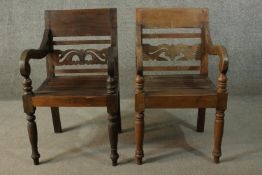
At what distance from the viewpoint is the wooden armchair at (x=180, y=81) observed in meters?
2.03

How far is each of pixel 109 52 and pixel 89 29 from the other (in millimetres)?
373

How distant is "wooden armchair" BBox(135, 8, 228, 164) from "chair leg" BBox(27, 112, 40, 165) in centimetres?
67

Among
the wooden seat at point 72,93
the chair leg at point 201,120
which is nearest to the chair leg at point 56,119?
the wooden seat at point 72,93

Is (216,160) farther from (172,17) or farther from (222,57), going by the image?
(172,17)

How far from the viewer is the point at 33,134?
217cm

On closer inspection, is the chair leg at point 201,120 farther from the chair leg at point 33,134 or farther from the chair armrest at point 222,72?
the chair leg at point 33,134

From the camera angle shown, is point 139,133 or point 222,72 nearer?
point 222,72

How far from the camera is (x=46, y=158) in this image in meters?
2.31

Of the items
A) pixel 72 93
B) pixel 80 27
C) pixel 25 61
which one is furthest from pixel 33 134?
pixel 80 27

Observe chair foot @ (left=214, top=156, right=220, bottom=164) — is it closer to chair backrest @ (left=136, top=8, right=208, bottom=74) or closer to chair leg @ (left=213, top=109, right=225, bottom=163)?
chair leg @ (left=213, top=109, right=225, bottom=163)

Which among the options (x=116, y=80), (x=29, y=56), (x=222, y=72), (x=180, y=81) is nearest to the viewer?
(x=222, y=72)

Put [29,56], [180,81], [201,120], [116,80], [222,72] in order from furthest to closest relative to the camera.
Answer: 1. [201,120]
2. [180,81]
3. [116,80]
4. [29,56]
5. [222,72]

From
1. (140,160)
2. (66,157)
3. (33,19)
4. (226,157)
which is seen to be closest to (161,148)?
(140,160)

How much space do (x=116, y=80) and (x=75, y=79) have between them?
1.24ft
